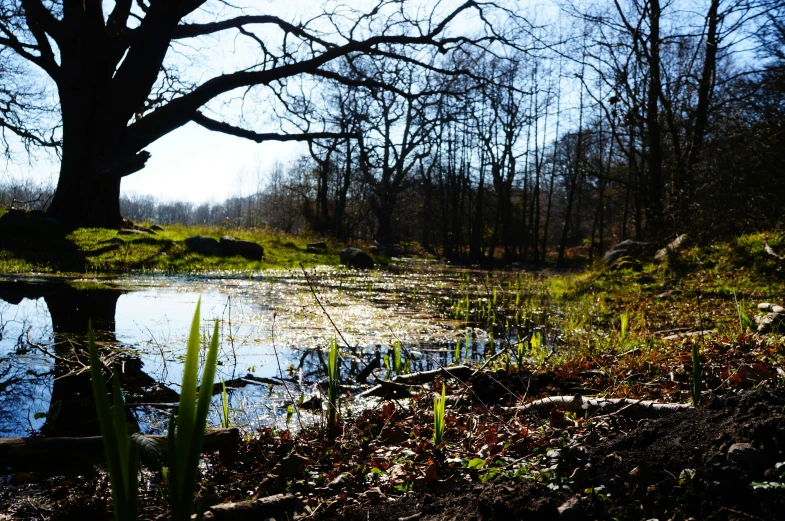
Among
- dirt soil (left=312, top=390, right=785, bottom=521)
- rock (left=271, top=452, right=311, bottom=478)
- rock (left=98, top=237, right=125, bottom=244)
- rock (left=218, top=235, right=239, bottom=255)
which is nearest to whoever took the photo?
dirt soil (left=312, top=390, right=785, bottom=521)

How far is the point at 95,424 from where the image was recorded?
271 cm

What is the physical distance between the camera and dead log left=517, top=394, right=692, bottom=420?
7.66 feet

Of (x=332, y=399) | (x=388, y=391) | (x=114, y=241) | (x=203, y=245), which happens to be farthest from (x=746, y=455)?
(x=203, y=245)

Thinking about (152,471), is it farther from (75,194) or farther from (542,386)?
(75,194)

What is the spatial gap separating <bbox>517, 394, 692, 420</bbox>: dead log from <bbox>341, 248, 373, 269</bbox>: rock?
13.7 meters

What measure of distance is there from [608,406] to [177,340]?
137 inches

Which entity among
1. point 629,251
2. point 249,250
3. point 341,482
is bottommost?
point 341,482

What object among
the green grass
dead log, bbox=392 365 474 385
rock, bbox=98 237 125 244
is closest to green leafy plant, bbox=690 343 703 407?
dead log, bbox=392 365 474 385

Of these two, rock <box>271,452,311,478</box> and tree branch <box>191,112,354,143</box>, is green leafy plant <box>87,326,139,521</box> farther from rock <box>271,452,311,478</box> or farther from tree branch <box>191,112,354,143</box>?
tree branch <box>191,112,354,143</box>

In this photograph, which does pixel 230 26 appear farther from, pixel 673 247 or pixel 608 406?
pixel 608 406

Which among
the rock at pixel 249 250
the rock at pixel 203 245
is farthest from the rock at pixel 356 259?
the rock at pixel 203 245

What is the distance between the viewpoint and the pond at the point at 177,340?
9.80 ft

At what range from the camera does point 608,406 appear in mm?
2529

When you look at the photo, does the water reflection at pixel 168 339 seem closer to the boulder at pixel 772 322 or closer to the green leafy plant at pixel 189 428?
the green leafy plant at pixel 189 428
